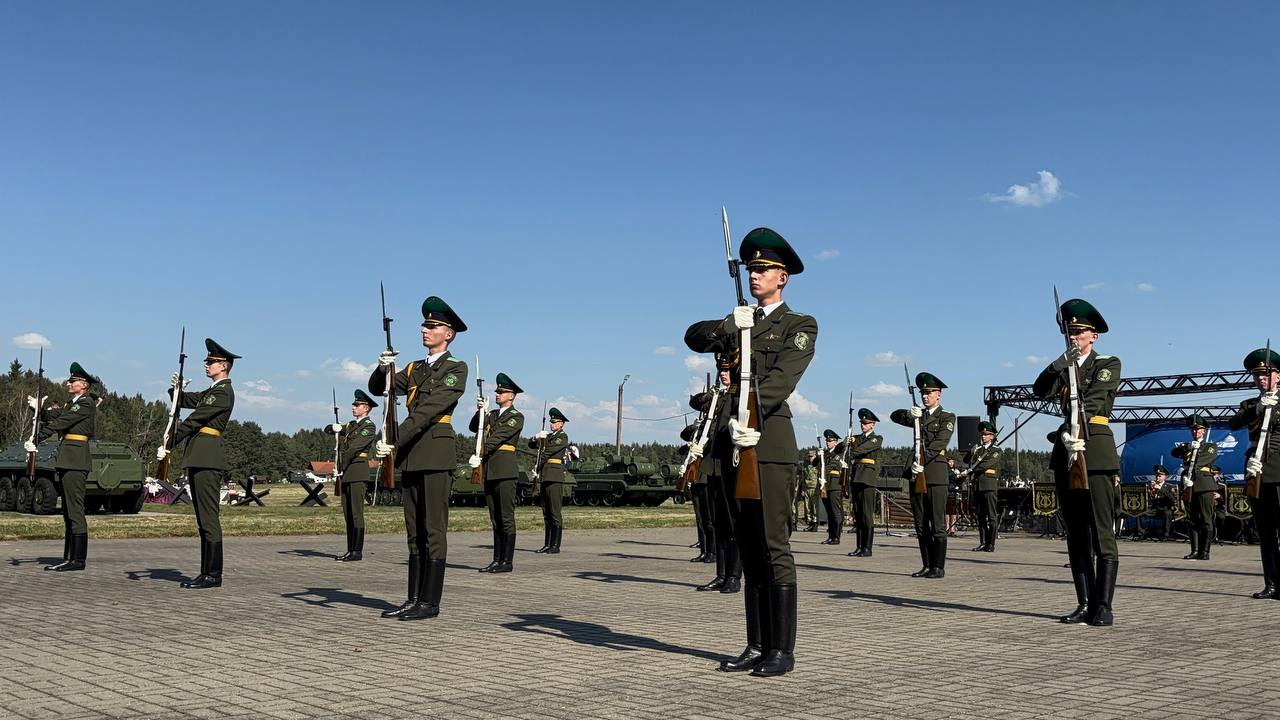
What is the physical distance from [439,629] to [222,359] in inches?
196

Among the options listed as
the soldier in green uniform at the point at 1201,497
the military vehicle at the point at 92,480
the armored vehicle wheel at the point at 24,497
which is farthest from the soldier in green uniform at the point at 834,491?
the armored vehicle wheel at the point at 24,497

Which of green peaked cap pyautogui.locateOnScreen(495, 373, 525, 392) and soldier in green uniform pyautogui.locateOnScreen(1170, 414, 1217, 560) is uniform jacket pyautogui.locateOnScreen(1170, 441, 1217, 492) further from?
green peaked cap pyautogui.locateOnScreen(495, 373, 525, 392)

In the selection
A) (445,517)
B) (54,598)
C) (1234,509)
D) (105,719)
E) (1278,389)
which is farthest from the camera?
(1234,509)

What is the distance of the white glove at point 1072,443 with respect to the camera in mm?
9023

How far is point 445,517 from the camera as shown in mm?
9281

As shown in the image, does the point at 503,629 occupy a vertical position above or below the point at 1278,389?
below

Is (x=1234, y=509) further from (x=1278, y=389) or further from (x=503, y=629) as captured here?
(x=503, y=629)

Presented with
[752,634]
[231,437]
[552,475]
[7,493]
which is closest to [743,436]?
[752,634]

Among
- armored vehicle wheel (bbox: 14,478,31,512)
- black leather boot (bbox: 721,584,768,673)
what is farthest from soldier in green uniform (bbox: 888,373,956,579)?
armored vehicle wheel (bbox: 14,478,31,512)

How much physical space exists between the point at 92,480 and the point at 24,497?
2.42m

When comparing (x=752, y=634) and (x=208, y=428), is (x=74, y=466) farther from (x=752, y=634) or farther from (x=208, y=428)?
(x=752, y=634)

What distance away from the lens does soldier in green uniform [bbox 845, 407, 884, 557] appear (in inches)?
715

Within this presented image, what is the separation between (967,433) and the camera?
35938mm

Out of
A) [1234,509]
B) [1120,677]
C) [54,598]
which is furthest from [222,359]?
[1234,509]
